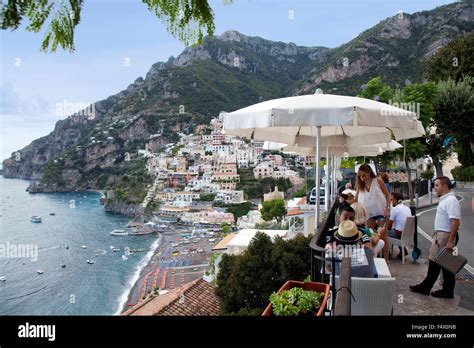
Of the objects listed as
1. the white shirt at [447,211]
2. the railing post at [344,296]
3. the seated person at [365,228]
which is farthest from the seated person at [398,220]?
the railing post at [344,296]

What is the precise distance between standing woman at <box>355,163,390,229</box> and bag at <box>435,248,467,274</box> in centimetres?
146

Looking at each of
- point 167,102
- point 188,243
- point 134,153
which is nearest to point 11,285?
point 188,243

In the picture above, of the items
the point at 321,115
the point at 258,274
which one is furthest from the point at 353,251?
the point at 258,274

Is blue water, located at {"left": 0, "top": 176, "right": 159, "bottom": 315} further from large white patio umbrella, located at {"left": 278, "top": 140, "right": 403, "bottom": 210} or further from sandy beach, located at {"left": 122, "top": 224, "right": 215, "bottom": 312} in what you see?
large white patio umbrella, located at {"left": 278, "top": 140, "right": 403, "bottom": 210}

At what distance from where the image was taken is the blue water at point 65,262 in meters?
47.1

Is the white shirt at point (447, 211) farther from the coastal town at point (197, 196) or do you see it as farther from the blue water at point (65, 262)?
the coastal town at point (197, 196)

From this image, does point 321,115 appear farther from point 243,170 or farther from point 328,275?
point 243,170

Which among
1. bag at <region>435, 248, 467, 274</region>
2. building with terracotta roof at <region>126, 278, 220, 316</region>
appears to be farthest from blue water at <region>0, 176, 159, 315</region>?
bag at <region>435, 248, 467, 274</region>

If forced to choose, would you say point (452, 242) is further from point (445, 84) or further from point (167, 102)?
point (167, 102)

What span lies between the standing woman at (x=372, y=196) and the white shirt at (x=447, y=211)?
1.38 meters

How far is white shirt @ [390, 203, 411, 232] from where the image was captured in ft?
19.1
